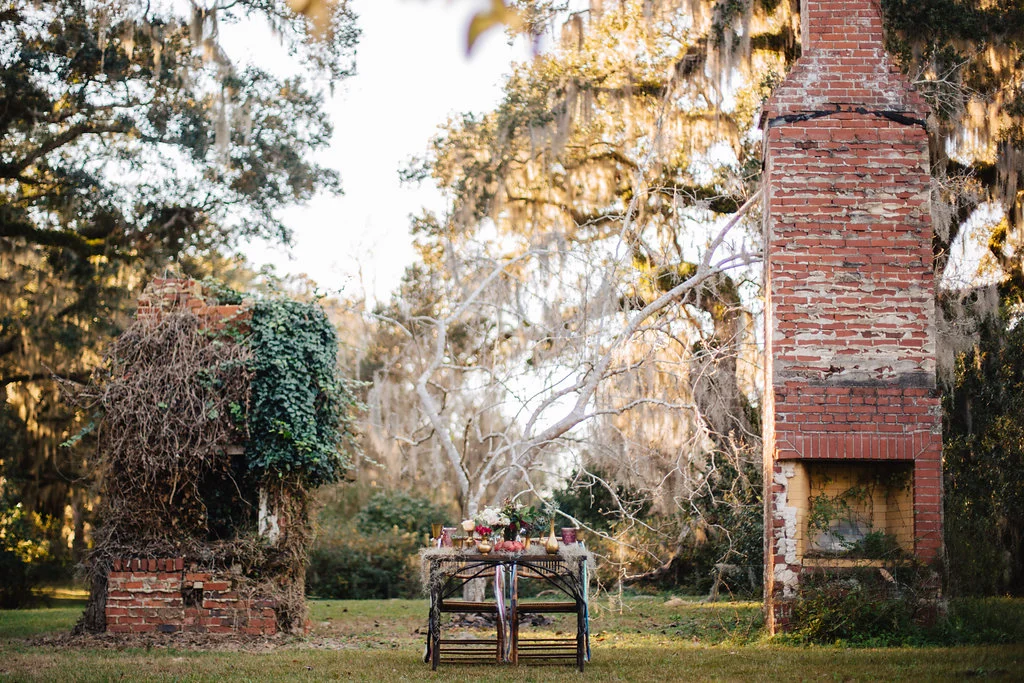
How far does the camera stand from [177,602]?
33.3ft

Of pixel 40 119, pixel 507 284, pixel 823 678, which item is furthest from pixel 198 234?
pixel 823 678

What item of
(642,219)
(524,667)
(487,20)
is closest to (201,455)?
(524,667)

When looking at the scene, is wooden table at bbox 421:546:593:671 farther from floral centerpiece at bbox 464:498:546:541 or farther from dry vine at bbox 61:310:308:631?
dry vine at bbox 61:310:308:631

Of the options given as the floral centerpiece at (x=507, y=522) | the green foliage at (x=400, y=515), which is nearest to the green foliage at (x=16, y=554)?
the green foliage at (x=400, y=515)

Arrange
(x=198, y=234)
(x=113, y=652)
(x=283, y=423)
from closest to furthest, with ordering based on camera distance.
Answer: (x=113, y=652) < (x=283, y=423) < (x=198, y=234)

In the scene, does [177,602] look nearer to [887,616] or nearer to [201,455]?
[201,455]

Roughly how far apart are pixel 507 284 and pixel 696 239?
110 inches

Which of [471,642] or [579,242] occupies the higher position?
[579,242]

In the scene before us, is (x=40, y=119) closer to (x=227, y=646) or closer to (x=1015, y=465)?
(x=227, y=646)

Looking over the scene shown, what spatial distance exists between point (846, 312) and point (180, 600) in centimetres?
705

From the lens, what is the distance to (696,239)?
14.0 meters

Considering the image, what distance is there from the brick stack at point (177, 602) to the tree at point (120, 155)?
169 inches

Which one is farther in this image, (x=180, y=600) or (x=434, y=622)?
(x=180, y=600)

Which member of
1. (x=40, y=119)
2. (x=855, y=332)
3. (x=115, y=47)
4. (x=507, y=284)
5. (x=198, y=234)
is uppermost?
(x=115, y=47)
